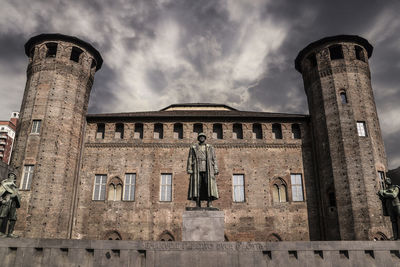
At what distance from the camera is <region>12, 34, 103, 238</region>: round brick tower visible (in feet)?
64.5

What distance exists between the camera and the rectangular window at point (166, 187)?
22.2 meters

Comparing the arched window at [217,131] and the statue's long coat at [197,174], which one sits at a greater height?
the arched window at [217,131]

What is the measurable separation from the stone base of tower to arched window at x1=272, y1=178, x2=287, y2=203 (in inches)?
477

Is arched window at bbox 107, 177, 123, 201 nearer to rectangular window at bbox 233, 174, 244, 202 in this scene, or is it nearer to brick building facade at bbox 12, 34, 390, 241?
brick building facade at bbox 12, 34, 390, 241

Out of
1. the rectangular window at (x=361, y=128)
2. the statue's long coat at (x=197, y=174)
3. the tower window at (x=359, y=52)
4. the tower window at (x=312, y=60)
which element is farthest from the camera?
the tower window at (x=312, y=60)

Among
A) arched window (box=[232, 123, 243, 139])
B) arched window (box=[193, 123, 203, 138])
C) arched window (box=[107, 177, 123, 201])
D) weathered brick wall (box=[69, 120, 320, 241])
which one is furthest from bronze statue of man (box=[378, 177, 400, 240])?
arched window (box=[107, 177, 123, 201])

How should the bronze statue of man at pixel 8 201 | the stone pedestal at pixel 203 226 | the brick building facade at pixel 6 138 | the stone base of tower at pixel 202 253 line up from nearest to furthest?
the stone base of tower at pixel 202 253
the stone pedestal at pixel 203 226
the bronze statue of man at pixel 8 201
the brick building facade at pixel 6 138

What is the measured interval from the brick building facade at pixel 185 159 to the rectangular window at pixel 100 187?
0.24 ft

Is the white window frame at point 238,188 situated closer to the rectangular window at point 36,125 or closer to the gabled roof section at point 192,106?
the gabled roof section at point 192,106

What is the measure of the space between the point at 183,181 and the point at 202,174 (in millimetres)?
11756

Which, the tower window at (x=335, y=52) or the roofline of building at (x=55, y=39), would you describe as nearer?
the roofline of building at (x=55, y=39)

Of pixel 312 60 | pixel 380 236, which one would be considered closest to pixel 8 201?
pixel 380 236

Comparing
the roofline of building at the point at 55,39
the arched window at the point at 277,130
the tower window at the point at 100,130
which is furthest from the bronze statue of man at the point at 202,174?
the roofline of building at the point at 55,39

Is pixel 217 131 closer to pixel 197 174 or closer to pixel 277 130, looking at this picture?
pixel 277 130
